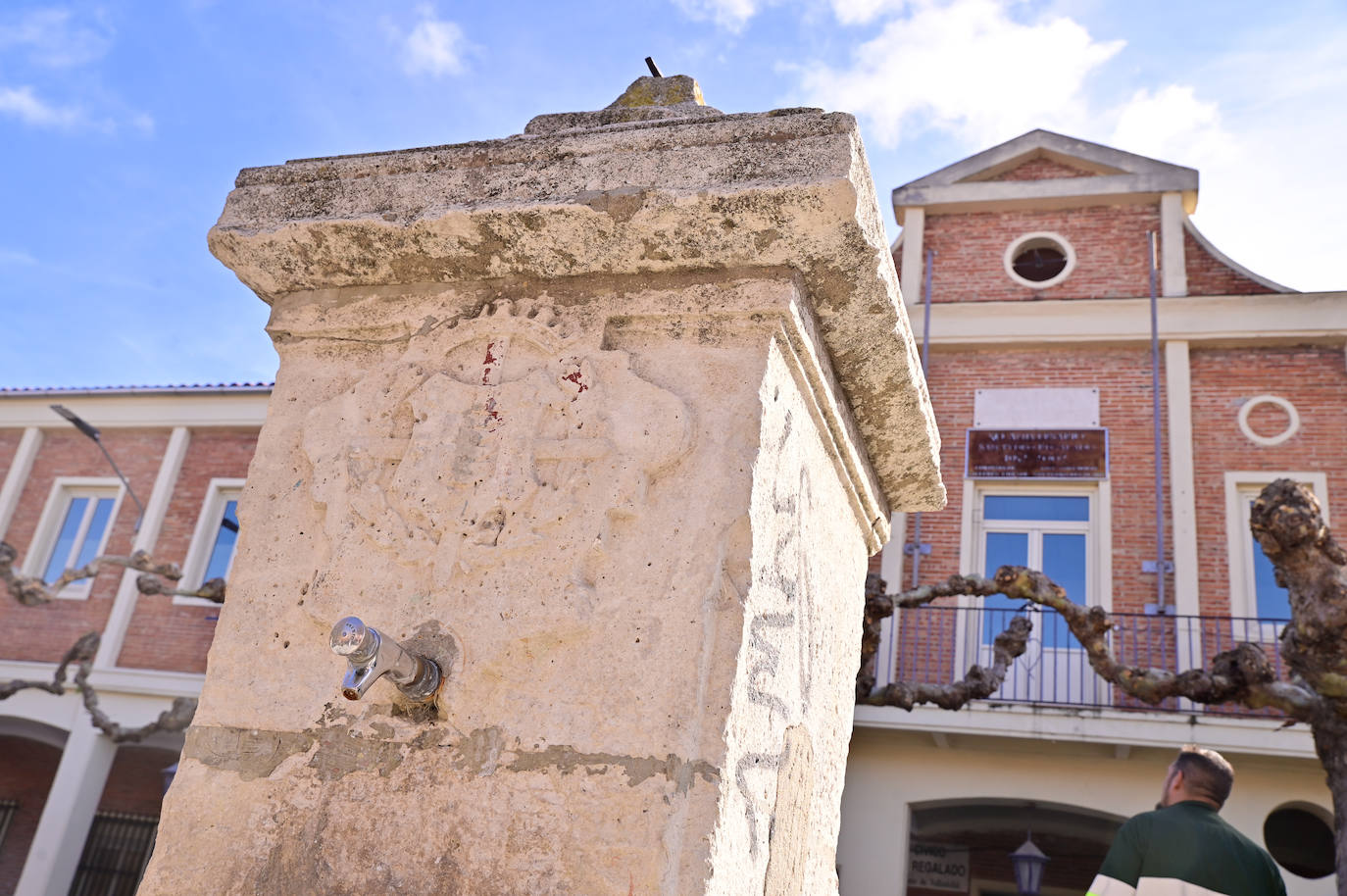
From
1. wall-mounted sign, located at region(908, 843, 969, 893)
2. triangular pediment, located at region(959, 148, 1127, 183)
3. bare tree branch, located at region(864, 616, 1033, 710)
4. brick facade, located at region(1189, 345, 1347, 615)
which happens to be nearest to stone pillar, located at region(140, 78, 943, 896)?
bare tree branch, located at region(864, 616, 1033, 710)

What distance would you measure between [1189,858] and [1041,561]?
8200 millimetres

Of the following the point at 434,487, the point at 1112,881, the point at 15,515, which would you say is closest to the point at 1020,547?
the point at 1112,881

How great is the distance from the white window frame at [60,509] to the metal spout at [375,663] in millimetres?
14387

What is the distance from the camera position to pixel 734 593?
1557mm

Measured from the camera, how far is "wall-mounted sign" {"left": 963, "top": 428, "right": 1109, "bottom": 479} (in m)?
11.1

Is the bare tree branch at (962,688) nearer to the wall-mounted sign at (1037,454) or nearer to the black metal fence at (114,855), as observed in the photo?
the wall-mounted sign at (1037,454)

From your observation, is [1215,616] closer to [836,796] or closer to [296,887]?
[836,796]

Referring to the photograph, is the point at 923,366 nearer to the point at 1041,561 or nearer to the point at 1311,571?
the point at 1041,561

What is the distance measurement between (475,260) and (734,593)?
76 centimetres

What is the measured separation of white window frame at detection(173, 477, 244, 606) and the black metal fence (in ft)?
9.96

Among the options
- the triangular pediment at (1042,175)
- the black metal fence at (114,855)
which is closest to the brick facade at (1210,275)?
the triangular pediment at (1042,175)

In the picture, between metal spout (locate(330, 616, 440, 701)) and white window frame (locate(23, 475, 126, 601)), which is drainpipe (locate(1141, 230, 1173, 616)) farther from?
white window frame (locate(23, 475, 126, 601))

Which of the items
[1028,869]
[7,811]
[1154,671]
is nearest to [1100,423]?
[1028,869]

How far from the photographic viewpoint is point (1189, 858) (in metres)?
3.08
